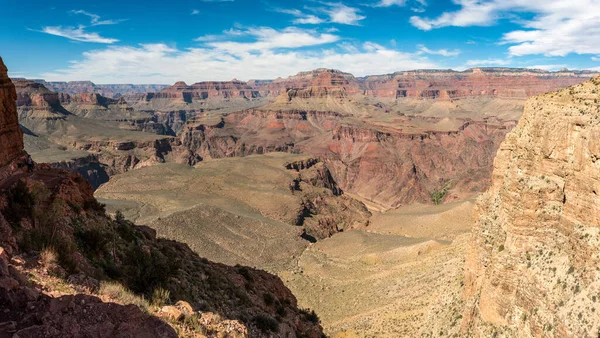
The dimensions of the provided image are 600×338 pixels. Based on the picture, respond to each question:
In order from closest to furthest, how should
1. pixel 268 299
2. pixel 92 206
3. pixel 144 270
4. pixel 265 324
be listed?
pixel 144 270
pixel 265 324
pixel 92 206
pixel 268 299

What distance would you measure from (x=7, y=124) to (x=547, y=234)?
25604mm

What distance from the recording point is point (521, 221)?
1781cm

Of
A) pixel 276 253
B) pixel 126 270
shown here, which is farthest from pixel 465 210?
pixel 126 270

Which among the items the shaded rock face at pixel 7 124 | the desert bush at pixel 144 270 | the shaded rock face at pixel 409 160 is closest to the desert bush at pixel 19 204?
the desert bush at pixel 144 270

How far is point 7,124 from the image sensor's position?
17875mm

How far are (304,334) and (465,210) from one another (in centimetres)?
4373

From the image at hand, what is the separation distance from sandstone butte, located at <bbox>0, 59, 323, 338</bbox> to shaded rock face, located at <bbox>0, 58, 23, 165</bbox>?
5cm

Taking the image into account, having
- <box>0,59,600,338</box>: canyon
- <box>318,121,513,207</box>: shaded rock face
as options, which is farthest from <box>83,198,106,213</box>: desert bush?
<box>318,121,513,207</box>: shaded rock face

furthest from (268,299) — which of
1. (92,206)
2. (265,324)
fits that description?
(92,206)

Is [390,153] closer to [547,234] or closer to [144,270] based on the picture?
[547,234]

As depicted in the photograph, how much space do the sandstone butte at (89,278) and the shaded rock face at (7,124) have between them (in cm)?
5

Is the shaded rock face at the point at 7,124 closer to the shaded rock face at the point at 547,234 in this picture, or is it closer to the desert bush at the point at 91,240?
the desert bush at the point at 91,240

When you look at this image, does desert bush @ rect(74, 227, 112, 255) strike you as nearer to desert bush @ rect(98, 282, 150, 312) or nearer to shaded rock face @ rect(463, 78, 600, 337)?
desert bush @ rect(98, 282, 150, 312)

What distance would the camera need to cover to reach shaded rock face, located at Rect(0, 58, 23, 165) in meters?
17.4
